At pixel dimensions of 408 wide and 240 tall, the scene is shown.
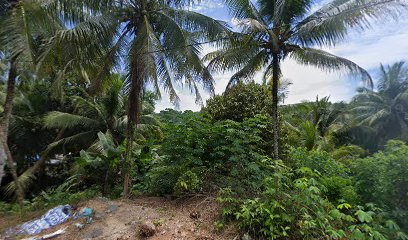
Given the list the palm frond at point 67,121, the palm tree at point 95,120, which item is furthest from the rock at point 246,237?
the palm frond at point 67,121

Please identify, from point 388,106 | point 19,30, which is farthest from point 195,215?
point 388,106

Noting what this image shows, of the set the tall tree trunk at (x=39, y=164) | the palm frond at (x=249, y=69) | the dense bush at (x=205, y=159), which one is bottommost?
the tall tree trunk at (x=39, y=164)

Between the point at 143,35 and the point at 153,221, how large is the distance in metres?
4.06

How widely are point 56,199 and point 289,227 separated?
604cm

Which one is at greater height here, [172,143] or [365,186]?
[172,143]

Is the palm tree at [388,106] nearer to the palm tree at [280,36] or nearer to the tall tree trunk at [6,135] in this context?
the palm tree at [280,36]

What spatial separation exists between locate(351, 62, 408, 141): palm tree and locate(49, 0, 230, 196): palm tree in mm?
18069

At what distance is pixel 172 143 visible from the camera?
6656 millimetres

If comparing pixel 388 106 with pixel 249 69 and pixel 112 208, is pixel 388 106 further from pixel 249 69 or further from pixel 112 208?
pixel 112 208

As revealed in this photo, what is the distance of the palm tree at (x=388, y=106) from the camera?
20547mm

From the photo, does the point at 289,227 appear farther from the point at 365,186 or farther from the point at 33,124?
the point at 33,124

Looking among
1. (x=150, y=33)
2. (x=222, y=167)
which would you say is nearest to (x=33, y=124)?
(x=150, y=33)

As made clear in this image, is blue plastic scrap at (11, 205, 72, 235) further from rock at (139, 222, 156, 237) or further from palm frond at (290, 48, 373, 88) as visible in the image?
palm frond at (290, 48, 373, 88)

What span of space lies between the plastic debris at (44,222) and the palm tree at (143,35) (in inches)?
57.5
